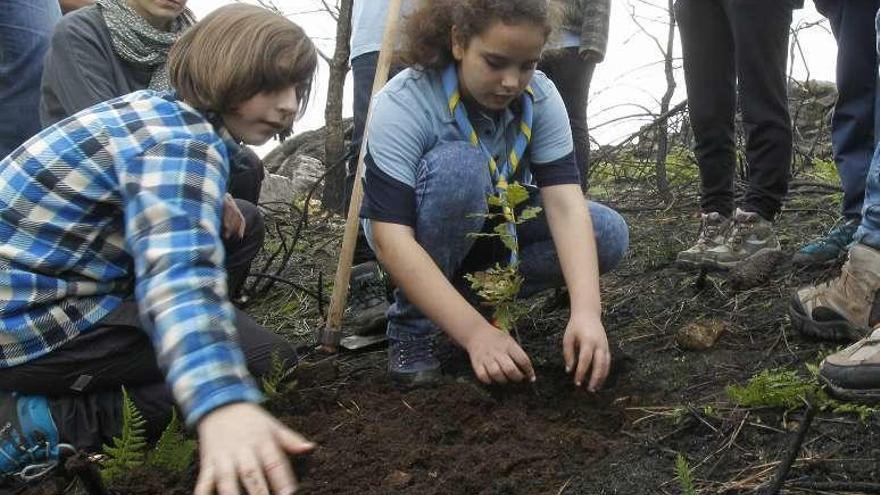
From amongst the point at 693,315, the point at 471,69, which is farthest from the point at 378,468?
the point at 693,315

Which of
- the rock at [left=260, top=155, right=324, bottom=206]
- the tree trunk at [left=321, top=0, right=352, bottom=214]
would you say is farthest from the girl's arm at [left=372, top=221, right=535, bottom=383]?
the rock at [left=260, top=155, right=324, bottom=206]

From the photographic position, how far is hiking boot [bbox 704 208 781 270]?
11.3 ft

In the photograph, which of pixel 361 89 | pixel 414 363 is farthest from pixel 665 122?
pixel 414 363

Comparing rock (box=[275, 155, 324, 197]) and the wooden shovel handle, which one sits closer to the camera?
the wooden shovel handle

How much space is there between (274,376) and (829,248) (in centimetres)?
207

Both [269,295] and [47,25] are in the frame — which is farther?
[269,295]

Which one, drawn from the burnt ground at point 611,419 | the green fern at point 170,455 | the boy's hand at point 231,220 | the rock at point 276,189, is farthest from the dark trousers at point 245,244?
the rock at point 276,189

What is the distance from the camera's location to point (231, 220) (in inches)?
111

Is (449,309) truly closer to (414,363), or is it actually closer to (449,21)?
(414,363)

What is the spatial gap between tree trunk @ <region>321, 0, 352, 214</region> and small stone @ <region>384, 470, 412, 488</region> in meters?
4.26

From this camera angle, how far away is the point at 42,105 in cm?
336

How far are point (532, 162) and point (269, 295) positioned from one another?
1922 millimetres

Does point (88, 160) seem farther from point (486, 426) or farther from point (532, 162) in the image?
point (532, 162)

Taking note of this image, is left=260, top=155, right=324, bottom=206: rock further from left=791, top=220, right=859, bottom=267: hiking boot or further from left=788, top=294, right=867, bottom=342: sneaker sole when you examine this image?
left=788, top=294, right=867, bottom=342: sneaker sole
